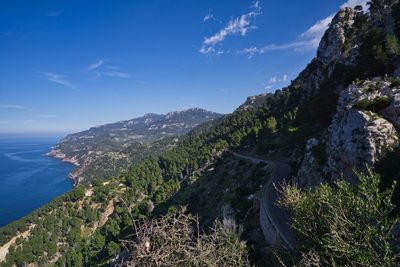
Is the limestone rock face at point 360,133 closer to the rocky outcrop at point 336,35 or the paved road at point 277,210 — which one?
the paved road at point 277,210

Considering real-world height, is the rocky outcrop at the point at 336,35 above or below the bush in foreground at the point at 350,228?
above

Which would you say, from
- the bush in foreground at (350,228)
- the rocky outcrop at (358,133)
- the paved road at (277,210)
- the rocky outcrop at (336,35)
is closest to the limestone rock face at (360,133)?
the rocky outcrop at (358,133)

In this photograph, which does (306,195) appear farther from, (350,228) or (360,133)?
(360,133)

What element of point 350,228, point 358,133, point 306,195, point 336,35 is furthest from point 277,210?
point 336,35

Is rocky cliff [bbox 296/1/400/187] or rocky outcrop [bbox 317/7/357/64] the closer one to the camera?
rocky cliff [bbox 296/1/400/187]

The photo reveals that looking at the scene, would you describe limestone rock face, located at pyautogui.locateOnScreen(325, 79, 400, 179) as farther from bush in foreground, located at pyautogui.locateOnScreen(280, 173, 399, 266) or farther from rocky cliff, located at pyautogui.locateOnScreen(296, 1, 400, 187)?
bush in foreground, located at pyautogui.locateOnScreen(280, 173, 399, 266)

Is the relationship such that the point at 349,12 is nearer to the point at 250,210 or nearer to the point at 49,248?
the point at 250,210

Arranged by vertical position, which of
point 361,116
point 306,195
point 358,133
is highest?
point 361,116

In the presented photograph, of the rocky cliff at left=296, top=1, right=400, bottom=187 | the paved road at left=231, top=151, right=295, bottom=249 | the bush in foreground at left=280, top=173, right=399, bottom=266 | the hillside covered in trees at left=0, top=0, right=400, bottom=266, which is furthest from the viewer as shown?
the paved road at left=231, top=151, right=295, bottom=249

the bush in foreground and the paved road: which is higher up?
the bush in foreground

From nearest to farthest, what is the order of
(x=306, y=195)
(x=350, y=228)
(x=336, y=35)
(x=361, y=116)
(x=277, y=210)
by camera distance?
(x=350, y=228)
(x=306, y=195)
(x=361, y=116)
(x=277, y=210)
(x=336, y=35)

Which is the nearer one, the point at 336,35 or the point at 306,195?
the point at 306,195

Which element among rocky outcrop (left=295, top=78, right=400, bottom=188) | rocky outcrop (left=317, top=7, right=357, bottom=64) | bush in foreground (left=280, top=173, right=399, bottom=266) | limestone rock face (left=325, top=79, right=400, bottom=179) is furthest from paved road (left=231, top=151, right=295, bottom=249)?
rocky outcrop (left=317, top=7, right=357, bottom=64)

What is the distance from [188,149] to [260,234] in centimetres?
12005
